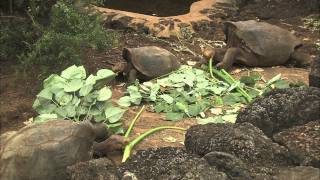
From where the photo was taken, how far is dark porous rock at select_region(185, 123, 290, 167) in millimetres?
2461

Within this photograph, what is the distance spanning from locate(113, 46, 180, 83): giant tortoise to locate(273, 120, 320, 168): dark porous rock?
115 inches

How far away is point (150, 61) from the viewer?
18.1 feet

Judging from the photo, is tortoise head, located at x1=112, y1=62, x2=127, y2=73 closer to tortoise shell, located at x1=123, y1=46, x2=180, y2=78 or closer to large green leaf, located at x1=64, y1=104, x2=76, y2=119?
tortoise shell, located at x1=123, y1=46, x2=180, y2=78

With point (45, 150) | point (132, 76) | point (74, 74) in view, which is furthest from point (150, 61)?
point (45, 150)

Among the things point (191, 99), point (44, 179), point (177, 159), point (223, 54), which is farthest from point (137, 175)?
point (223, 54)

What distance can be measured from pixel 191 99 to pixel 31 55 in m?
1.61

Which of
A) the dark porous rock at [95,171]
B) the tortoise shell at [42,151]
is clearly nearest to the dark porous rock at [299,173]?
the dark porous rock at [95,171]

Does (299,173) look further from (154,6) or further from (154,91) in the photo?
(154,6)

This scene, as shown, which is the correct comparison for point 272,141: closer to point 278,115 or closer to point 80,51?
point 278,115

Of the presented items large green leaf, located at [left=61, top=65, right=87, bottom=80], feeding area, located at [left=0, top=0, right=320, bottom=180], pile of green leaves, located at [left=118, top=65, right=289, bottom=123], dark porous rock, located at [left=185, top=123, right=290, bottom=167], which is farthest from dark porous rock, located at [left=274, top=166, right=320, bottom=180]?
large green leaf, located at [left=61, top=65, right=87, bottom=80]

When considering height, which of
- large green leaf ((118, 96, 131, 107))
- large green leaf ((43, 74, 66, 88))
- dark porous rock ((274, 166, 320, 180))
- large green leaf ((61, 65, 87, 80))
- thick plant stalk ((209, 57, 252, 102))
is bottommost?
large green leaf ((118, 96, 131, 107))

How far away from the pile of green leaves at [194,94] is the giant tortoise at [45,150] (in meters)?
1.15

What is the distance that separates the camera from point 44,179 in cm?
335

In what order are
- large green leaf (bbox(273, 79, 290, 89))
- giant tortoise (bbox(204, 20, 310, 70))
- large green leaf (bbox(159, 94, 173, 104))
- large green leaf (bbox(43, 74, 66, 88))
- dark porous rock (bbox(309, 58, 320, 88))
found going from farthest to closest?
1. giant tortoise (bbox(204, 20, 310, 70))
2. large green leaf (bbox(273, 79, 290, 89))
3. large green leaf (bbox(159, 94, 173, 104))
4. large green leaf (bbox(43, 74, 66, 88))
5. dark porous rock (bbox(309, 58, 320, 88))
